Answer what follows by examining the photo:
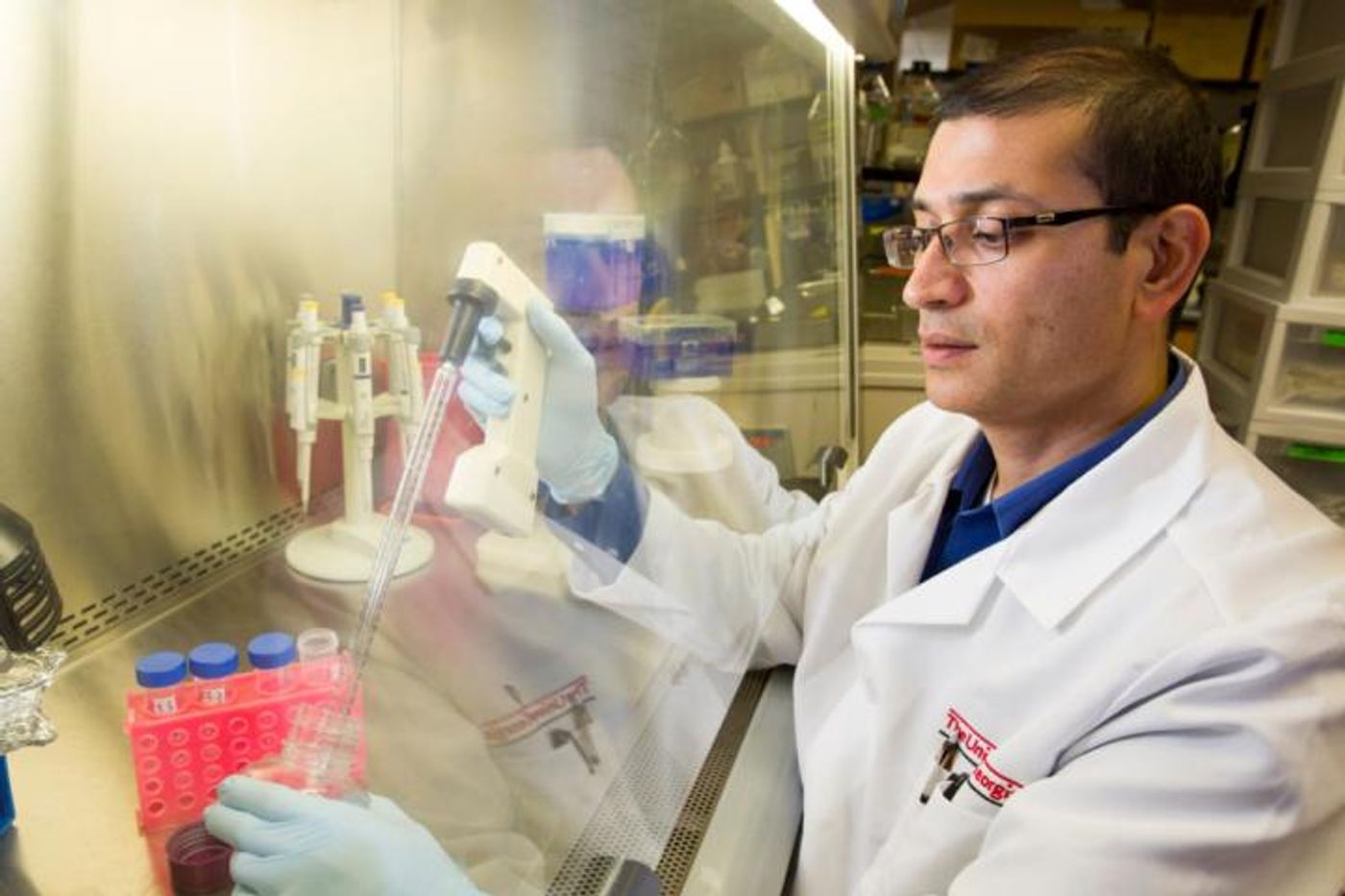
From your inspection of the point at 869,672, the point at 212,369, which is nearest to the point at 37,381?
the point at 212,369

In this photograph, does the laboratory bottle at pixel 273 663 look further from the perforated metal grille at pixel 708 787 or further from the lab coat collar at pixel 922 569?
the lab coat collar at pixel 922 569

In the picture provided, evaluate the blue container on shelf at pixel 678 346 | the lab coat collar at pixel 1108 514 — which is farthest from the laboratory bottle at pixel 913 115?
the lab coat collar at pixel 1108 514

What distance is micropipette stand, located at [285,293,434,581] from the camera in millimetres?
1231

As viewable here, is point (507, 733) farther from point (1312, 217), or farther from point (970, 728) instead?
point (1312, 217)

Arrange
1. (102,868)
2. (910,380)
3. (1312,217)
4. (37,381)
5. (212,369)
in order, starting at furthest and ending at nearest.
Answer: (910,380) → (1312,217) → (212,369) → (37,381) → (102,868)

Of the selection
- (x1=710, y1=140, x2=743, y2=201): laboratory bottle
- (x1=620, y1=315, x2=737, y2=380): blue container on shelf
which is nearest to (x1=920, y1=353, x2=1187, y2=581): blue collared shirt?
(x1=620, y1=315, x2=737, y2=380): blue container on shelf

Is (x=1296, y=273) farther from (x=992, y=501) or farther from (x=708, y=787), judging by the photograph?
(x=708, y=787)

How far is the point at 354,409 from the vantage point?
49.6 inches

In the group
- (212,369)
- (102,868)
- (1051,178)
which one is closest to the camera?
(102,868)

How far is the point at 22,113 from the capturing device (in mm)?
955

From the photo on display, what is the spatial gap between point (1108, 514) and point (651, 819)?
551mm

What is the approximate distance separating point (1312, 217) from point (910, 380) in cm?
118

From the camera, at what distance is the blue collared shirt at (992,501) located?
101cm

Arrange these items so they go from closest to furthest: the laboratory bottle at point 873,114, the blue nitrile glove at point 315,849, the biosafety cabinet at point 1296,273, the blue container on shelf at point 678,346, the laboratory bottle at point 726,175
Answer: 1. the blue nitrile glove at point 315,849
2. the blue container on shelf at point 678,346
3. the laboratory bottle at point 726,175
4. the biosafety cabinet at point 1296,273
5. the laboratory bottle at point 873,114
